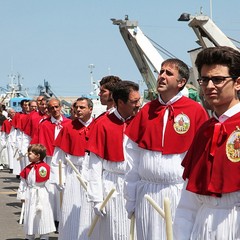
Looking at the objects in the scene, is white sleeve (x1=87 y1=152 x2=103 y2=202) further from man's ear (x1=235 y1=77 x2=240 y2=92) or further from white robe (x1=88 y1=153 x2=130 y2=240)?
man's ear (x1=235 y1=77 x2=240 y2=92)

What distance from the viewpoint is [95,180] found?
752 cm

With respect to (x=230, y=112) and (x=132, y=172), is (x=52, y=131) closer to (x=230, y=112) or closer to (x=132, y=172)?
(x=132, y=172)

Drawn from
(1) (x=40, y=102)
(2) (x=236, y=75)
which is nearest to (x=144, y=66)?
(1) (x=40, y=102)

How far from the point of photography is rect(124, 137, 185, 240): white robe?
20.4 ft

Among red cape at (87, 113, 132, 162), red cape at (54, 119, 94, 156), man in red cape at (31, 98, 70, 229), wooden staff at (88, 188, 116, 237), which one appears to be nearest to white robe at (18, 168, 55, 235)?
man in red cape at (31, 98, 70, 229)

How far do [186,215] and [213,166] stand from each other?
31cm

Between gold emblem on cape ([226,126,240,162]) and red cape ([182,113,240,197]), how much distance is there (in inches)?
0.5

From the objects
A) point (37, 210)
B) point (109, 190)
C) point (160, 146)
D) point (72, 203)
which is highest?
point (160, 146)

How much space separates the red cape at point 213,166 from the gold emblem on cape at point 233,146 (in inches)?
0.5

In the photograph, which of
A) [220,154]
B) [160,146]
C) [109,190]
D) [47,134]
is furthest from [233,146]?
[47,134]

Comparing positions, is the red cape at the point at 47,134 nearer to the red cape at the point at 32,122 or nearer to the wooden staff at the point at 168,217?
the red cape at the point at 32,122

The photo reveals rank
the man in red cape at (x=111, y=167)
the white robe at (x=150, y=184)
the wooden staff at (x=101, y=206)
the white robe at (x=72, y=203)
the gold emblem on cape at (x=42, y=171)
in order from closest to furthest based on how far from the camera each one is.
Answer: the white robe at (x=150, y=184) → the wooden staff at (x=101, y=206) → the man in red cape at (x=111, y=167) → the white robe at (x=72, y=203) → the gold emblem on cape at (x=42, y=171)

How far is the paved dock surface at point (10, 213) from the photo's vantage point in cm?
1170

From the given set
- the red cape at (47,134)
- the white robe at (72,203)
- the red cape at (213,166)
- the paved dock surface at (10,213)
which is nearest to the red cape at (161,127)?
the red cape at (213,166)
